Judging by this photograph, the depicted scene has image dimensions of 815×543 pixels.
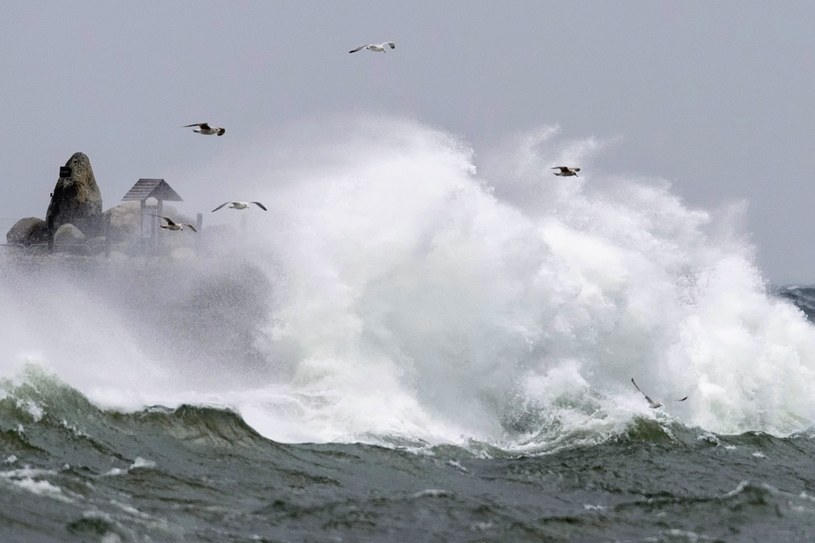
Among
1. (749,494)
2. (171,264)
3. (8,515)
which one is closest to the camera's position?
(8,515)

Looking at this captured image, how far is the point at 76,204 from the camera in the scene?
4509cm

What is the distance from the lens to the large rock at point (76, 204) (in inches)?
1769

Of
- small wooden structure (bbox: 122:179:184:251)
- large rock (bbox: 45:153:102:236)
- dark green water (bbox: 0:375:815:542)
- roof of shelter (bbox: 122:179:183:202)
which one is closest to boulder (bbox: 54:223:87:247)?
large rock (bbox: 45:153:102:236)

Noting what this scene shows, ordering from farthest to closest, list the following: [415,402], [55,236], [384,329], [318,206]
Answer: [55,236], [318,206], [384,329], [415,402]

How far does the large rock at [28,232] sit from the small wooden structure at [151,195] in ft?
10.2

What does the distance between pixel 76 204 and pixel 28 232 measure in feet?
7.04

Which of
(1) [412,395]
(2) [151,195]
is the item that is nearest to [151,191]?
(2) [151,195]

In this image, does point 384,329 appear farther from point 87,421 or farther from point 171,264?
point 171,264

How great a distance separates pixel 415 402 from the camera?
2156 cm

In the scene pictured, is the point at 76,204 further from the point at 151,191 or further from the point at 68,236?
the point at 68,236

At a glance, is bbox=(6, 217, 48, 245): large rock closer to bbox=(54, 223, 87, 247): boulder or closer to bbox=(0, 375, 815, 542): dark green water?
bbox=(54, 223, 87, 247): boulder

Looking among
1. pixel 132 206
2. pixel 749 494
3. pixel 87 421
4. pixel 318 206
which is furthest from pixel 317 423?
pixel 132 206

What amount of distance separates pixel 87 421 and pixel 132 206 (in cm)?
2982

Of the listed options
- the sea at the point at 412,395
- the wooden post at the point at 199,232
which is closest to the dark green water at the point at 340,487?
the sea at the point at 412,395
